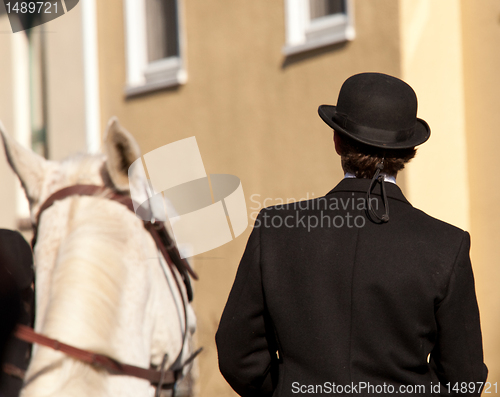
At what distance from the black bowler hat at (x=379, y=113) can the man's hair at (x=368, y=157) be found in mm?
34

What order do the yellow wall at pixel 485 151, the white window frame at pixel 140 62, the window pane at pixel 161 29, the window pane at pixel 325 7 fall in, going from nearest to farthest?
the yellow wall at pixel 485 151 < the window pane at pixel 325 7 < the white window frame at pixel 140 62 < the window pane at pixel 161 29

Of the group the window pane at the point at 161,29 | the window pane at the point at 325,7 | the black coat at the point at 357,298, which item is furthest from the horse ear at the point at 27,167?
the window pane at the point at 161,29

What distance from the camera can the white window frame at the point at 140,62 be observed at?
7551 mm

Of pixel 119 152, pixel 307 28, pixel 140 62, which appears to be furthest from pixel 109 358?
pixel 140 62

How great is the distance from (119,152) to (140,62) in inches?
215

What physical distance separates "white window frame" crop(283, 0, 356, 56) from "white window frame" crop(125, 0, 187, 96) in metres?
1.68

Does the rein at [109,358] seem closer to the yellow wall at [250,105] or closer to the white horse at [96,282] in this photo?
the white horse at [96,282]

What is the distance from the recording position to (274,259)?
1.87m

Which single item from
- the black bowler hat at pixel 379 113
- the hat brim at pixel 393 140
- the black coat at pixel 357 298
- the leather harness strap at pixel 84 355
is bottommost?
the leather harness strap at pixel 84 355

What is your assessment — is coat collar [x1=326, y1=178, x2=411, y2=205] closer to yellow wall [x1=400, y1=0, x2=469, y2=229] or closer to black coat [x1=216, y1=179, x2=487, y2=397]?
black coat [x1=216, y1=179, x2=487, y2=397]

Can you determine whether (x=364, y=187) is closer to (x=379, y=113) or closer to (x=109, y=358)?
(x=379, y=113)

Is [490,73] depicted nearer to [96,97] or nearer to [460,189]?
[460,189]

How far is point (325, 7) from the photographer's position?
20.7 feet

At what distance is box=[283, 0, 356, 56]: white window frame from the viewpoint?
6039 mm
